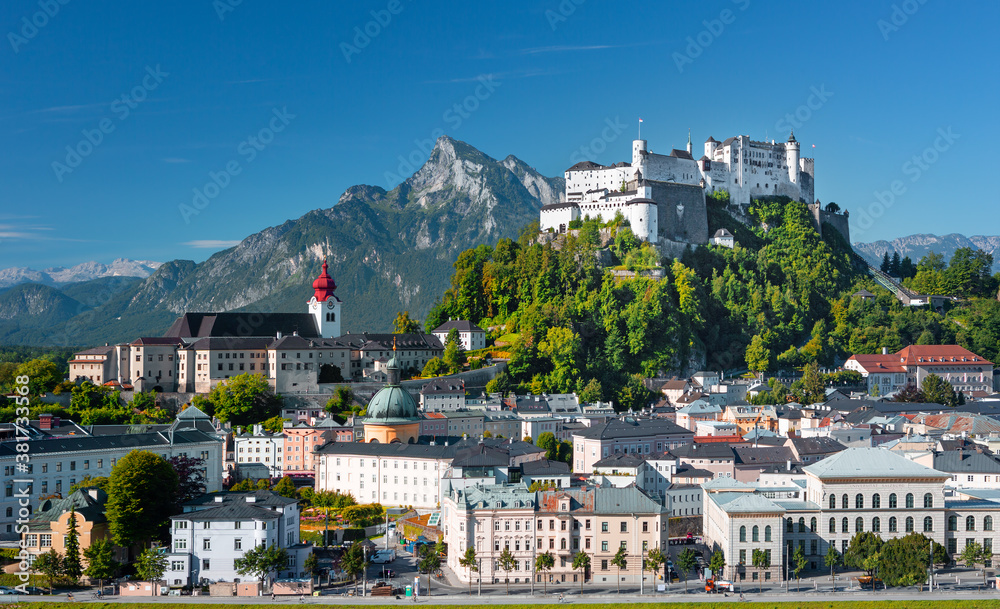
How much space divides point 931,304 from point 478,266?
50391 mm

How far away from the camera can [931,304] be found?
11919 cm

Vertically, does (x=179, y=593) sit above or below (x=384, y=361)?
below

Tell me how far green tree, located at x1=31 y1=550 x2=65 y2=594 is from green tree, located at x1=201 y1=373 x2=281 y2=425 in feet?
111

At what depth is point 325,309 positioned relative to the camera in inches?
3824

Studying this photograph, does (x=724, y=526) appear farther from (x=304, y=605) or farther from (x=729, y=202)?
(x=729, y=202)

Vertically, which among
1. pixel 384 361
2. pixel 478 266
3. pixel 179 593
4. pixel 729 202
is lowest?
pixel 179 593

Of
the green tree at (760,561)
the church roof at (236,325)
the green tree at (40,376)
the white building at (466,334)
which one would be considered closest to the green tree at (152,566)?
the green tree at (760,561)

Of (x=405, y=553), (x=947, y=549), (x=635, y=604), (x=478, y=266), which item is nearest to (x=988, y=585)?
(x=947, y=549)

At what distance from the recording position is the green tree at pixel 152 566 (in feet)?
146

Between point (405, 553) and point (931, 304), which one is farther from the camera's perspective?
point (931, 304)

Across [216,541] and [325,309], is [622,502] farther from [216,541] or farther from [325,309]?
[325,309]

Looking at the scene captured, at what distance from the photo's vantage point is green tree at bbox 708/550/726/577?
153 ft

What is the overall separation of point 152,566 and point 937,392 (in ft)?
233

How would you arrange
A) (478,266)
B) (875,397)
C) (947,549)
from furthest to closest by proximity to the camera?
1. (478,266)
2. (875,397)
3. (947,549)
